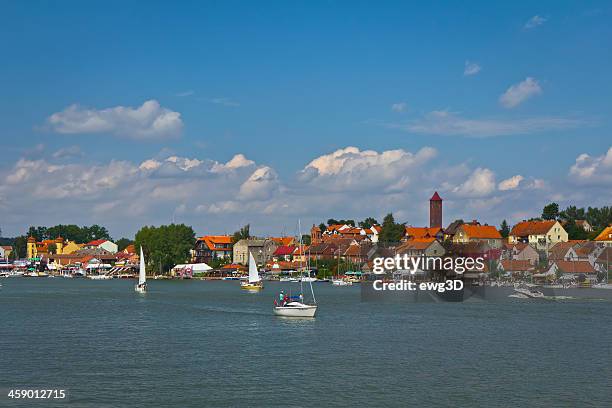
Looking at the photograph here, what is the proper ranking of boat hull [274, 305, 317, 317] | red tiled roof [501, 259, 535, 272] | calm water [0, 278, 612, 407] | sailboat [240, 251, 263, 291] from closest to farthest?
calm water [0, 278, 612, 407], boat hull [274, 305, 317, 317], sailboat [240, 251, 263, 291], red tiled roof [501, 259, 535, 272]

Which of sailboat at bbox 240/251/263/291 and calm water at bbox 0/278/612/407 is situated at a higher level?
sailboat at bbox 240/251/263/291

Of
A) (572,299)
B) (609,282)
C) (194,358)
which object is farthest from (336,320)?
(609,282)

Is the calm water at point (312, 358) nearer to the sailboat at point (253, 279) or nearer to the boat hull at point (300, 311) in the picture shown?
the boat hull at point (300, 311)

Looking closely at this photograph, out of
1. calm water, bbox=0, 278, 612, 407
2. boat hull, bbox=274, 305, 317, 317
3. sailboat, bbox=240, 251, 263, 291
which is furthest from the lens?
sailboat, bbox=240, 251, 263, 291

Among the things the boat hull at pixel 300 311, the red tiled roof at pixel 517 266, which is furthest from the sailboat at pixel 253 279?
the red tiled roof at pixel 517 266

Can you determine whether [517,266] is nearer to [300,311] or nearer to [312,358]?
[300,311]

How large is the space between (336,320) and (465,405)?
44902 millimetres

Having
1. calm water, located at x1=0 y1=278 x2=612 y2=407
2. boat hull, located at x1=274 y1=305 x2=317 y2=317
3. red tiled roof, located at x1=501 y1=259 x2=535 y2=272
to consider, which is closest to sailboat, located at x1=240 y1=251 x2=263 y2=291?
calm water, located at x1=0 y1=278 x2=612 y2=407

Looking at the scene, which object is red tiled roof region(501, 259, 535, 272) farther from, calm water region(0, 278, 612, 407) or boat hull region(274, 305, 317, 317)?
boat hull region(274, 305, 317, 317)

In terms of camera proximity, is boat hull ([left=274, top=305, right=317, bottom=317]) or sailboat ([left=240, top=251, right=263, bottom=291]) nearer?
boat hull ([left=274, top=305, right=317, bottom=317])

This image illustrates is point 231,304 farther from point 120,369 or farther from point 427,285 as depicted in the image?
point 120,369

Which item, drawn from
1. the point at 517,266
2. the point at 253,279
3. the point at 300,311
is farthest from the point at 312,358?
the point at 517,266

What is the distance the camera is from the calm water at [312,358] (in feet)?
146

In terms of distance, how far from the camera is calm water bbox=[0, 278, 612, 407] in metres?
44.6
